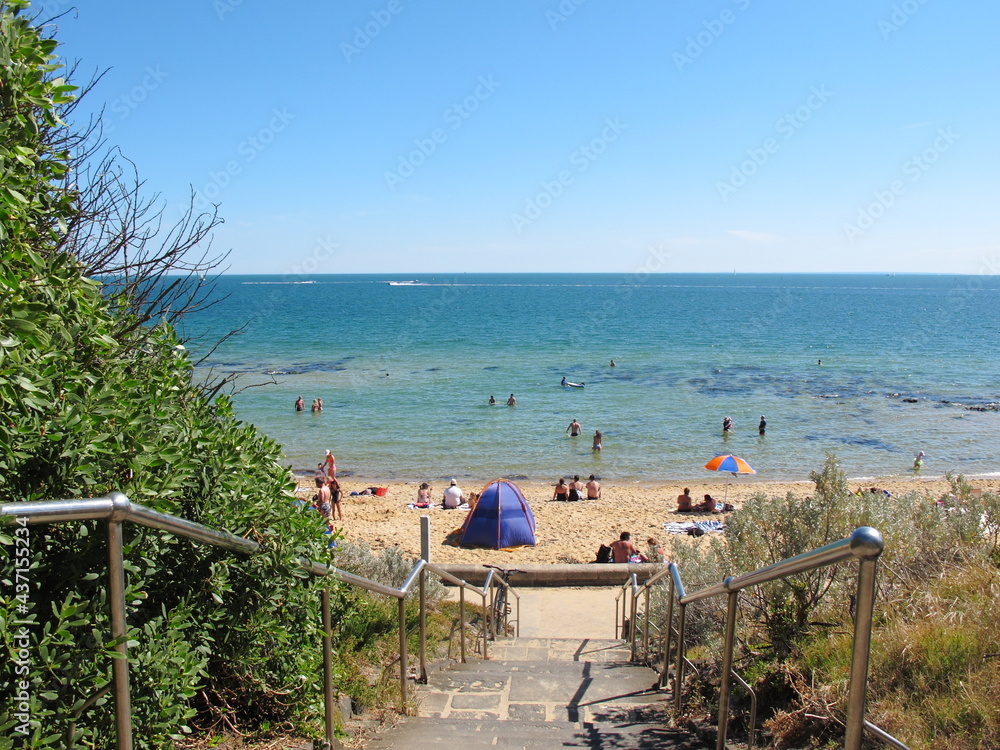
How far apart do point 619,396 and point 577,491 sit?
1753cm

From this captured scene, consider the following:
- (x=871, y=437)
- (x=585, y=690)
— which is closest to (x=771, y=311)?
(x=871, y=437)

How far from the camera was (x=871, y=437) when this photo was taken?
3006 cm

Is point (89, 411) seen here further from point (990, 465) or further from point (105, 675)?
point (990, 465)

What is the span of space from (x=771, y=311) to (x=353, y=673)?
11875 cm

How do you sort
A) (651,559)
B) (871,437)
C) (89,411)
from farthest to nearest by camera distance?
1. (871,437)
2. (651,559)
3. (89,411)

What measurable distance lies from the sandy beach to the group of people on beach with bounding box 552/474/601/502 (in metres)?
0.30

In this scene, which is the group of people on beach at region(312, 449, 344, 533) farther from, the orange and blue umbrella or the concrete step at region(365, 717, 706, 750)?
the concrete step at region(365, 717, 706, 750)

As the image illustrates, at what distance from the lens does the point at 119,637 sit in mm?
1975

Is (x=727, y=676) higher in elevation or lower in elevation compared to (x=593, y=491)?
higher

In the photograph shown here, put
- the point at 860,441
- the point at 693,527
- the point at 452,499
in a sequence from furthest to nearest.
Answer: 1. the point at 860,441
2. the point at 452,499
3. the point at 693,527

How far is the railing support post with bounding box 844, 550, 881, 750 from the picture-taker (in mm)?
2143

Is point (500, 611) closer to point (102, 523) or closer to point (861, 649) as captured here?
point (861, 649)

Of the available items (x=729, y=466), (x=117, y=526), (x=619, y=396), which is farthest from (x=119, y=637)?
(x=619, y=396)

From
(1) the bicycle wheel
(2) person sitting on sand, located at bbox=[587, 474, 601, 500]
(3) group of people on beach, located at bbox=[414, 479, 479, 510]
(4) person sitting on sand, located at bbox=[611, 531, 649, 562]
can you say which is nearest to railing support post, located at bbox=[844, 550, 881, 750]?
(1) the bicycle wheel
